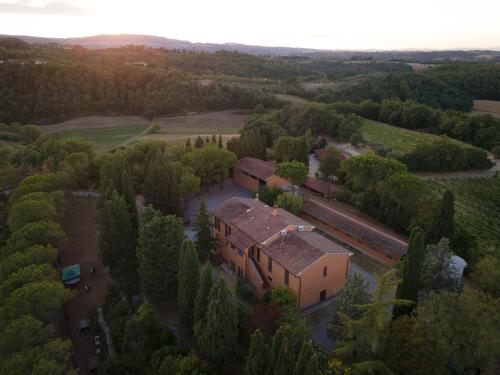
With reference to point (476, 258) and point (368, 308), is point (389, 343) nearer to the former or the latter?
point (368, 308)

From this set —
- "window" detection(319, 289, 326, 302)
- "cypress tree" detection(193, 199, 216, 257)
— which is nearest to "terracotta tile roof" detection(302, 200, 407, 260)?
"window" detection(319, 289, 326, 302)

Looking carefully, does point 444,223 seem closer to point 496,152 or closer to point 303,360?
point 303,360

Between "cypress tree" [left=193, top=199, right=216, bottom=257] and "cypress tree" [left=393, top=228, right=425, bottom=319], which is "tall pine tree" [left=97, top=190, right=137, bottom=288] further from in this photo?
"cypress tree" [left=393, top=228, right=425, bottom=319]

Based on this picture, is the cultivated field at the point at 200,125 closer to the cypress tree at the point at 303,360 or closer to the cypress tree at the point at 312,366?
the cypress tree at the point at 303,360

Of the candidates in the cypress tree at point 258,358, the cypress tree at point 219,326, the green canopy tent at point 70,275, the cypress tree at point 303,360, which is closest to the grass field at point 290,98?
the green canopy tent at point 70,275

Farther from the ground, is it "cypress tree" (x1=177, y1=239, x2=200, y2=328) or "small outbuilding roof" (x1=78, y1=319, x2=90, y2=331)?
"cypress tree" (x1=177, y1=239, x2=200, y2=328)

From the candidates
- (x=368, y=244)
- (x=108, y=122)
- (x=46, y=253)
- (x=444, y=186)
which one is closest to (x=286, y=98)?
(x=108, y=122)

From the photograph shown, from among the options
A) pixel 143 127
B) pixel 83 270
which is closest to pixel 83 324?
pixel 83 270
